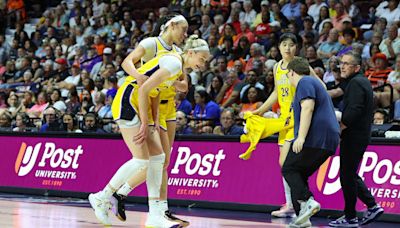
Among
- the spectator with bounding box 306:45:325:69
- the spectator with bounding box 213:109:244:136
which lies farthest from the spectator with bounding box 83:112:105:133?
the spectator with bounding box 306:45:325:69

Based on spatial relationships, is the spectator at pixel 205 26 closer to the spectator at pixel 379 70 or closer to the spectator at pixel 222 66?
the spectator at pixel 222 66

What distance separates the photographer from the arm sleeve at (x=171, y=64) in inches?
340

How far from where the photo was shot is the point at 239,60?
18188mm

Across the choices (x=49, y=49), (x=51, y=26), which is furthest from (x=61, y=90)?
(x=51, y=26)

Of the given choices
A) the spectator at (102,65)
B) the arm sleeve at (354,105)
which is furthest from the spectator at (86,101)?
the arm sleeve at (354,105)

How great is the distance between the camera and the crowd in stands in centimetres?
1577

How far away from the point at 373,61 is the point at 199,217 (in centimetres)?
583

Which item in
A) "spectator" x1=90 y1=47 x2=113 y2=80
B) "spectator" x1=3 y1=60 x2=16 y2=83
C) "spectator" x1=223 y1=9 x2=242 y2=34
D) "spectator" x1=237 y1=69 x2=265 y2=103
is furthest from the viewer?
"spectator" x1=3 y1=60 x2=16 y2=83

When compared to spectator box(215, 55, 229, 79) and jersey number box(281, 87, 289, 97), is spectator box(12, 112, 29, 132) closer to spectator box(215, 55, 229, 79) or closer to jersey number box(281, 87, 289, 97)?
spectator box(215, 55, 229, 79)

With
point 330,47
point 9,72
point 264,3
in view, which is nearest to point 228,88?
point 330,47

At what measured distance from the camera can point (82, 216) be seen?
10.4 meters

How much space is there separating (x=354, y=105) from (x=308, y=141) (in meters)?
0.97

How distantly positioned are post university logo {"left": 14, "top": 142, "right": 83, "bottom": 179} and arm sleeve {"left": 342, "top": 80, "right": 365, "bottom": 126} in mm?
5933

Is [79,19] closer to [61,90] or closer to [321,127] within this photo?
[61,90]
